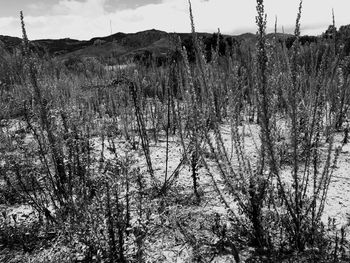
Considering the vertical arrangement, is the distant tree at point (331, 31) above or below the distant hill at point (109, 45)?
below

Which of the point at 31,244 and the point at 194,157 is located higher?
the point at 194,157

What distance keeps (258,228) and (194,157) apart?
75 centimetres

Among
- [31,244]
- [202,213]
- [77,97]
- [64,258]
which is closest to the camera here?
[64,258]

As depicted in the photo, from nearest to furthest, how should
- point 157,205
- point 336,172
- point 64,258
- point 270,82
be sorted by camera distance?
point 270,82 → point 64,258 → point 157,205 → point 336,172

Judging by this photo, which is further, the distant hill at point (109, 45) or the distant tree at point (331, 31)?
the distant hill at point (109, 45)

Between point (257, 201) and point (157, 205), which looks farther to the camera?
point (157, 205)

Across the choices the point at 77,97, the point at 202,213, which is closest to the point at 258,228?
the point at 202,213

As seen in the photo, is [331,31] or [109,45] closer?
[331,31]

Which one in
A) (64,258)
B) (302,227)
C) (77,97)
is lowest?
(64,258)

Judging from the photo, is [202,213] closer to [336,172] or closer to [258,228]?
[258,228]

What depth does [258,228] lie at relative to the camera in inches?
64.0

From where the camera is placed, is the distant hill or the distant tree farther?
the distant hill

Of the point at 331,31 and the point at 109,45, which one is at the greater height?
the point at 109,45

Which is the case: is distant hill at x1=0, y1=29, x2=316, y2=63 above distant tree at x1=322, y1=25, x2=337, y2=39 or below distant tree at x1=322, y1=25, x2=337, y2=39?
above
